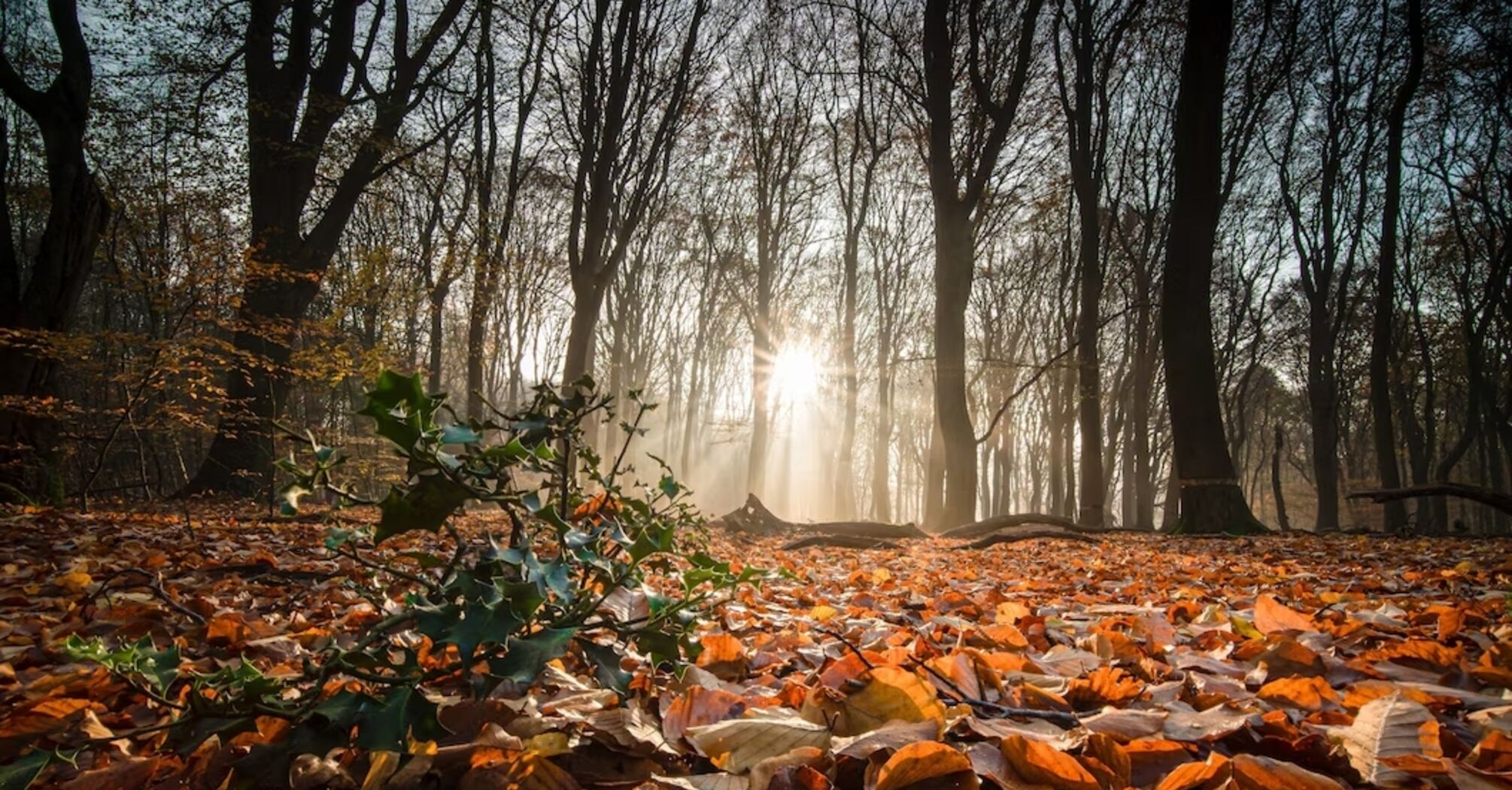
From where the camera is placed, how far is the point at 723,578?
1.03m

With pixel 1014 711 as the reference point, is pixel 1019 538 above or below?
below

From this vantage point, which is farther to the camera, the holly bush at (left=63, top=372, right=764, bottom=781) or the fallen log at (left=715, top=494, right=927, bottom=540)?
the fallen log at (left=715, top=494, right=927, bottom=540)

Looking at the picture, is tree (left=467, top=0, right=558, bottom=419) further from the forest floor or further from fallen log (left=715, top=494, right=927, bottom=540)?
the forest floor

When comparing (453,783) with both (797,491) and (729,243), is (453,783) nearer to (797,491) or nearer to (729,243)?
(729,243)

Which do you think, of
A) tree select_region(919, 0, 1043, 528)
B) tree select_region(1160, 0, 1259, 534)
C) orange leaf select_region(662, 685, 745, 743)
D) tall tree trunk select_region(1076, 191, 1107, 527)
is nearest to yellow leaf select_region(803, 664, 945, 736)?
orange leaf select_region(662, 685, 745, 743)

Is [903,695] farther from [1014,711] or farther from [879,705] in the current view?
[1014,711]

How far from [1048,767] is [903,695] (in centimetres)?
24

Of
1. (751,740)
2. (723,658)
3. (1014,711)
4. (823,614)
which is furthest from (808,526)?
(751,740)

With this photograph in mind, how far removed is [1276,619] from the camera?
162cm

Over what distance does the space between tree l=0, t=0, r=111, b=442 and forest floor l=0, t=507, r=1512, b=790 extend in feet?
15.8

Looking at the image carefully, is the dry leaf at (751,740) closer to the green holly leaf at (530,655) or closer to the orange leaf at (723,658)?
the green holly leaf at (530,655)

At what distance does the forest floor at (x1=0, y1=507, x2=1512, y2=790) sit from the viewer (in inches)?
32.1

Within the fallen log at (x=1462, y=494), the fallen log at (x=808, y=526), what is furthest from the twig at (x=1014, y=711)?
the fallen log at (x=808, y=526)

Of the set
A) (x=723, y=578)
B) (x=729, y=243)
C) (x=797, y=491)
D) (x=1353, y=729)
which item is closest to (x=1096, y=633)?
(x=1353, y=729)
